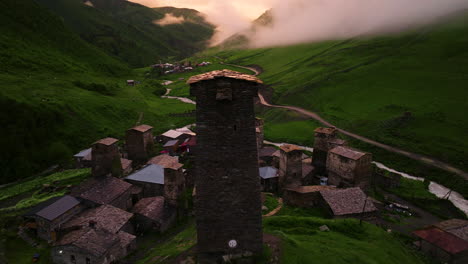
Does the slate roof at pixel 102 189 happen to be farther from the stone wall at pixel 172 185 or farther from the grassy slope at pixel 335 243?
the grassy slope at pixel 335 243

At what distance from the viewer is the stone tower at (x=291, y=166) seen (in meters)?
40.7

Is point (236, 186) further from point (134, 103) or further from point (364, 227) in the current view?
point (134, 103)

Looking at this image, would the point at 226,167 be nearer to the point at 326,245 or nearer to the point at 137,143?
the point at 326,245

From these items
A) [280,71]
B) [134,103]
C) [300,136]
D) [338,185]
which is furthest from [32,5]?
[338,185]

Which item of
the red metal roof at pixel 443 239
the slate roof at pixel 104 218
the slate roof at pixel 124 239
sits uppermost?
the slate roof at pixel 104 218

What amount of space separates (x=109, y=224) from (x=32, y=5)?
5699 inches

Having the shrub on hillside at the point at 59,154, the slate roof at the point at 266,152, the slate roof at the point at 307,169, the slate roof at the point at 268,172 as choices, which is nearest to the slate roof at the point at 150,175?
the slate roof at the point at 268,172

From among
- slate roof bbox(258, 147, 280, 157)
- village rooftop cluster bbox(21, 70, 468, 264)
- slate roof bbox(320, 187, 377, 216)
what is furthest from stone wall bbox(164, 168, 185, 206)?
slate roof bbox(258, 147, 280, 157)

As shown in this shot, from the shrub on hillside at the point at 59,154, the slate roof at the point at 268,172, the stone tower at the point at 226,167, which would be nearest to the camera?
the stone tower at the point at 226,167

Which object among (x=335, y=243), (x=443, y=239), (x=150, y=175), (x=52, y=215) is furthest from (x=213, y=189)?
(x=443, y=239)

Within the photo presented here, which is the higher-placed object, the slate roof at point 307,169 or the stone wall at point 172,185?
the stone wall at point 172,185

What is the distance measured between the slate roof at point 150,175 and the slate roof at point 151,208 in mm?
4234

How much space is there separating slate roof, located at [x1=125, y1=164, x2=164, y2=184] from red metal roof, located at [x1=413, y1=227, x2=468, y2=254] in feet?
117

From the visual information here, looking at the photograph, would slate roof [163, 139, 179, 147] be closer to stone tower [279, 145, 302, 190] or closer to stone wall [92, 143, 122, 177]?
stone wall [92, 143, 122, 177]
